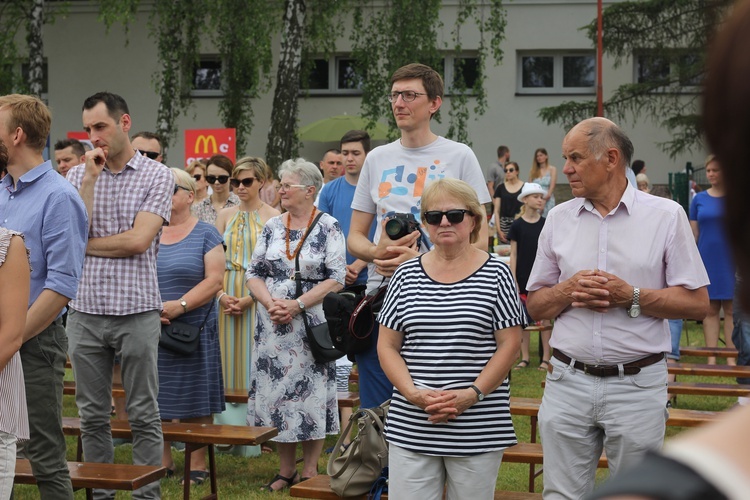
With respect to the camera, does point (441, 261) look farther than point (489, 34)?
No

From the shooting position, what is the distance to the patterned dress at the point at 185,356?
25.0 feet

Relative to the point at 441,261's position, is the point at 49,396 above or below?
below

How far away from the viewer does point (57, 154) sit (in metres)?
10.0

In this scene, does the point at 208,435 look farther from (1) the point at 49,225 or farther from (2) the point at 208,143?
(2) the point at 208,143

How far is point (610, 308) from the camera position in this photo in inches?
180

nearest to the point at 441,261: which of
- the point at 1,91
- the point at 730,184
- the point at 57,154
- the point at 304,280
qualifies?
the point at 304,280

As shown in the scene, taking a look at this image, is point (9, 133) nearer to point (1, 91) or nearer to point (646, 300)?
point (646, 300)

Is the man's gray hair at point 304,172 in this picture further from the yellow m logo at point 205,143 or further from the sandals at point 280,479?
the yellow m logo at point 205,143

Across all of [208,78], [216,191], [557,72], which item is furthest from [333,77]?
[216,191]

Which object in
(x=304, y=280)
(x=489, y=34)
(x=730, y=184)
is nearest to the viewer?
(x=730, y=184)

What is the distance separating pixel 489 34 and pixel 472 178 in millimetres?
23595

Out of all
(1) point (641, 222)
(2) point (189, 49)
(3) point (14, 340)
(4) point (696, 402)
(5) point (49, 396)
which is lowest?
(4) point (696, 402)

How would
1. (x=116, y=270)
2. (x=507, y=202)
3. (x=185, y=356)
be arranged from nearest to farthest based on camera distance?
1. (x=116, y=270)
2. (x=185, y=356)
3. (x=507, y=202)

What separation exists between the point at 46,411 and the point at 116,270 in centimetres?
109
